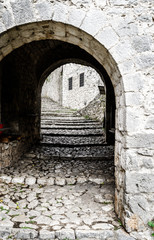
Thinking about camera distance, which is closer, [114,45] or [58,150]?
[114,45]

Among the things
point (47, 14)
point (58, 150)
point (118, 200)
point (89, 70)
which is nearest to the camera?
point (47, 14)

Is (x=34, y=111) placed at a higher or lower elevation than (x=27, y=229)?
higher

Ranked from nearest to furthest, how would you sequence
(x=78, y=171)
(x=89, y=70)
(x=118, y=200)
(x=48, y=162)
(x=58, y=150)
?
(x=118, y=200)
(x=78, y=171)
(x=48, y=162)
(x=58, y=150)
(x=89, y=70)

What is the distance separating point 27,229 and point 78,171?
73.7 inches

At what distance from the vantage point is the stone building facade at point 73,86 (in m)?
15.8

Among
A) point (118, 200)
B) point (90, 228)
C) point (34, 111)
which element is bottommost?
point (90, 228)

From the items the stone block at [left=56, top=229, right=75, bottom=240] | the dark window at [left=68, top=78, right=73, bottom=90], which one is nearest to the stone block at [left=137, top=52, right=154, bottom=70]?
the stone block at [left=56, top=229, right=75, bottom=240]

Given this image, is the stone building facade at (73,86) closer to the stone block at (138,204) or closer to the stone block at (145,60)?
the stone block at (145,60)

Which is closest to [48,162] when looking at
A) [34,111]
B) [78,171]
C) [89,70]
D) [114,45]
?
[78,171]

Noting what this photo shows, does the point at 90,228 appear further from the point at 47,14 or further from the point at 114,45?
the point at 47,14

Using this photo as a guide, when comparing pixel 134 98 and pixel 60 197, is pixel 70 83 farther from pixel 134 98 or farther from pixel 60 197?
pixel 134 98

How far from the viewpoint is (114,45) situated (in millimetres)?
2289

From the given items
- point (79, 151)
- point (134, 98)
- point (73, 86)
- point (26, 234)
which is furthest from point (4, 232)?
point (73, 86)

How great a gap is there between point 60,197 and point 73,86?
17280mm
